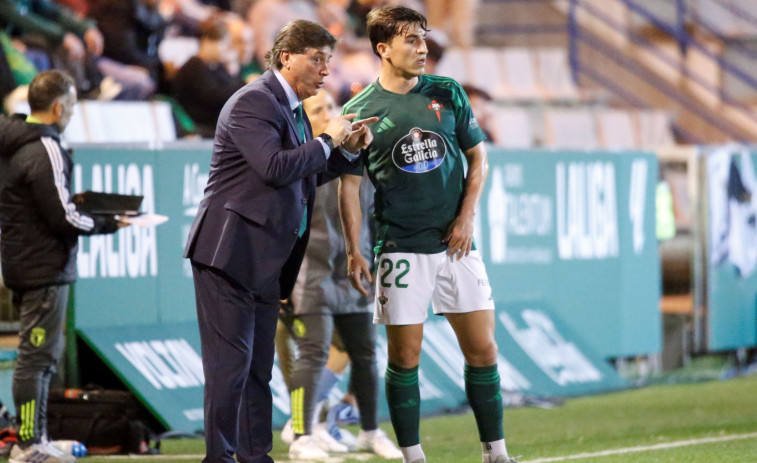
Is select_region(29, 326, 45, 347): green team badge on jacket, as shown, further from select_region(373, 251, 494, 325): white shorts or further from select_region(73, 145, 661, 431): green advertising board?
select_region(373, 251, 494, 325): white shorts

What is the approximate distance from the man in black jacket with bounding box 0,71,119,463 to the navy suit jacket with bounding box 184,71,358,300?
169cm

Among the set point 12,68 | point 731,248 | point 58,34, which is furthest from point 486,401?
point 731,248

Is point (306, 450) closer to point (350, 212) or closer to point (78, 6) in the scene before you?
point (350, 212)

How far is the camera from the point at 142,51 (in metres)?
12.4

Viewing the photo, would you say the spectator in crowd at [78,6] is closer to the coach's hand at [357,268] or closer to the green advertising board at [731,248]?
the green advertising board at [731,248]

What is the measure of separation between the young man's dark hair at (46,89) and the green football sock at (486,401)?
2.72 metres

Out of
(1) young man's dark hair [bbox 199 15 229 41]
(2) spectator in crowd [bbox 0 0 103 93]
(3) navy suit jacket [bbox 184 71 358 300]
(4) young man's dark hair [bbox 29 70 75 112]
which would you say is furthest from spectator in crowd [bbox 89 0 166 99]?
(3) navy suit jacket [bbox 184 71 358 300]

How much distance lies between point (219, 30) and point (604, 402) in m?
4.83

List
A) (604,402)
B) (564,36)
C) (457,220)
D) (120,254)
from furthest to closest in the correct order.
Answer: (564,36) < (604,402) < (120,254) < (457,220)

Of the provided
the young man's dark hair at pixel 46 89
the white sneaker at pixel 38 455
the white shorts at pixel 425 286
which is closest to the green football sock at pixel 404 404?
the white shorts at pixel 425 286

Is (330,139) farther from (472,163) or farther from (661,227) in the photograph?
(661,227)

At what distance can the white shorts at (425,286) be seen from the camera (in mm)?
5996

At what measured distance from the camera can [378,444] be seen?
292 inches

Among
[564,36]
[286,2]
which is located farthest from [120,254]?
[564,36]
